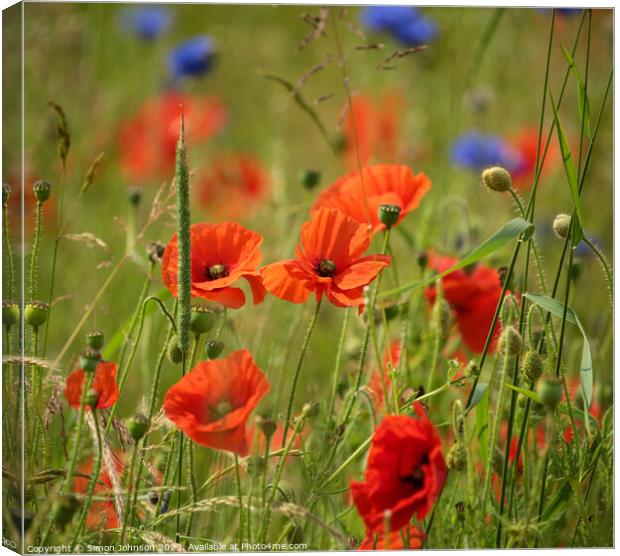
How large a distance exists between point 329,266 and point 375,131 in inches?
74.7

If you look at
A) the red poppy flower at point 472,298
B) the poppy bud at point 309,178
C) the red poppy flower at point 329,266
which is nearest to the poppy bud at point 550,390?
the red poppy flower at point 329,266

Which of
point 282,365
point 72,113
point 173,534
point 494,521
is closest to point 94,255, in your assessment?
point 72,113

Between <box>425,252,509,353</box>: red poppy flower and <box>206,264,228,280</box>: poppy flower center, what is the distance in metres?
0.41

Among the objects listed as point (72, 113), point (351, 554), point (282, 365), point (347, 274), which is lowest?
point (351, 554)

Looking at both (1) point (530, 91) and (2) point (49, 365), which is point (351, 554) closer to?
(2) point (49, 365)

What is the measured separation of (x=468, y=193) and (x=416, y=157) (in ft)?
0.59

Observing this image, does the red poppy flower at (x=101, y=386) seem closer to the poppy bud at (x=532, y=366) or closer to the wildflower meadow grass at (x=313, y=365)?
the wildflower meadow grass at (x=313, y=365)

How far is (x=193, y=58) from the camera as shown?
317 cm

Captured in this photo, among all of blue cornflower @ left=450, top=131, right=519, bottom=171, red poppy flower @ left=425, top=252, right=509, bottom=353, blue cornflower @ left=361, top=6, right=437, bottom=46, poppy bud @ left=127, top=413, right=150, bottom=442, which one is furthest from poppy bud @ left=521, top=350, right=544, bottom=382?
blue cornflower @ left=361, top=6, right=437, bottom=46

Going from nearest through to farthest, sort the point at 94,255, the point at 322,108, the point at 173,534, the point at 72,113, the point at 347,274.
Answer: the point at 347,274 < the point at 173,534 < the point at 94,255 < the point at 72,113 < the point at 322,108

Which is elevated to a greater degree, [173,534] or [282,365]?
[282,365]

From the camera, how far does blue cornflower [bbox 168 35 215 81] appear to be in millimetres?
3164

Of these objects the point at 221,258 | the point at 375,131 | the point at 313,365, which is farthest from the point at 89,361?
the point at 375,131

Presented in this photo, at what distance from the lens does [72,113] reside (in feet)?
10.0
